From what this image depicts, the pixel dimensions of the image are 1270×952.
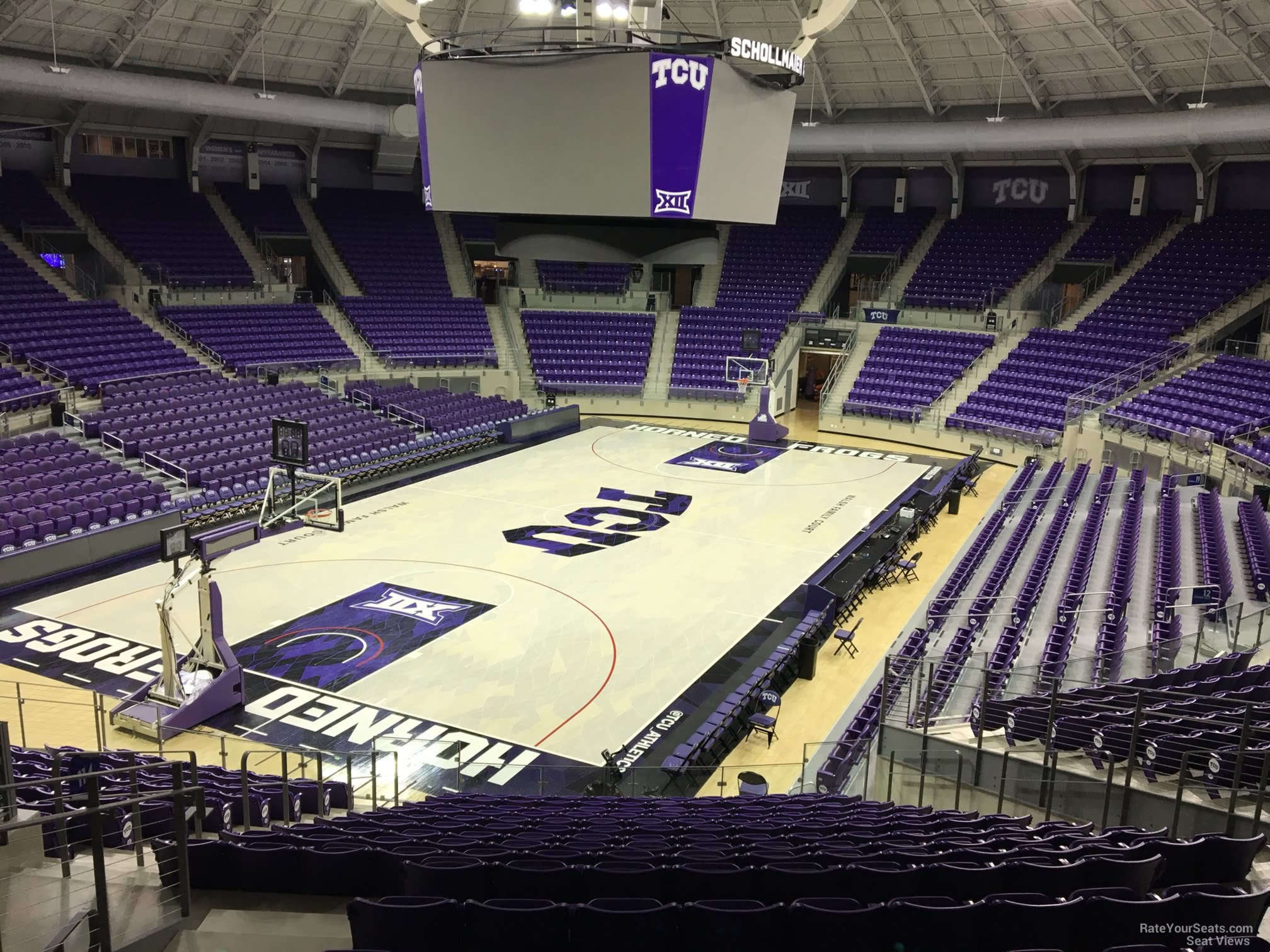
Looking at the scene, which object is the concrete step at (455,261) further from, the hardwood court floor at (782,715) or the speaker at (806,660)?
the speaker at (806,660)

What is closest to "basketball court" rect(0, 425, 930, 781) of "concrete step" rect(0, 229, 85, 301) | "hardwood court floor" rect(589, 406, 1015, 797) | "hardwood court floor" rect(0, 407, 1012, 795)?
"hardwood court floor" rect(0, 407, 1012, 795)

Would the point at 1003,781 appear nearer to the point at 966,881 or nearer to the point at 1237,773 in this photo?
the point at 1237,773

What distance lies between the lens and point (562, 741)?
40.0 feet

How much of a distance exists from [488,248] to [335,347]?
1125cm

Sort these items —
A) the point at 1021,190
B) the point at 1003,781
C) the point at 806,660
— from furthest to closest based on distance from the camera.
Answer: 1. the point at 1021,190
2. the point at 806,660
3. the point at 1003,781

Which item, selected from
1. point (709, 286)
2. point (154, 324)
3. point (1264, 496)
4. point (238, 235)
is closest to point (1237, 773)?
point (1264, 496)

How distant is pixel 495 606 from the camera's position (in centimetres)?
1659

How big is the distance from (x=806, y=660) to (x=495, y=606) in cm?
552

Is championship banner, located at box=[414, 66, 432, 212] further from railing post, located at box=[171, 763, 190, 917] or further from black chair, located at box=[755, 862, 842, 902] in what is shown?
black chair, located at box=[755, 862, 842, 902]

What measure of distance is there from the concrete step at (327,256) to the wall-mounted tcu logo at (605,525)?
61.2ft

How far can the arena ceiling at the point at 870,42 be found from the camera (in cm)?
2614

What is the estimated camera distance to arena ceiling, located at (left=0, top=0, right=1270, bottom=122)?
2614 cm

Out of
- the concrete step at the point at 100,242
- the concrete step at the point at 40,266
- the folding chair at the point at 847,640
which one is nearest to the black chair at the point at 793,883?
the folding chair at the point at 847,640

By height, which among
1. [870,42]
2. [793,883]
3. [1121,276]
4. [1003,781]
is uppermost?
[870,42]
